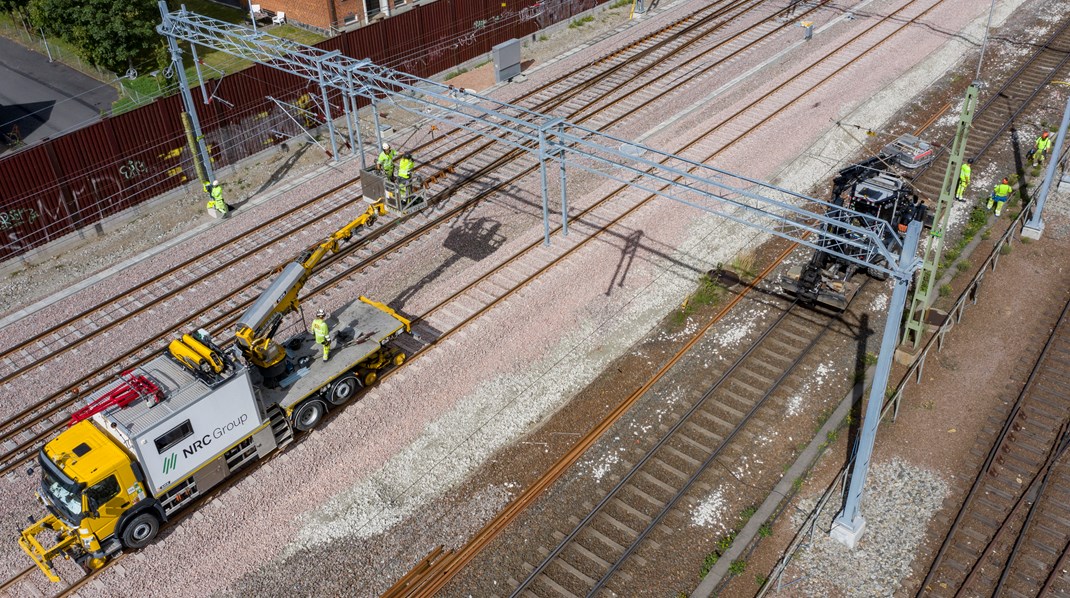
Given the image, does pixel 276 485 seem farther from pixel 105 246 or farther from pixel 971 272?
pixel 971 272

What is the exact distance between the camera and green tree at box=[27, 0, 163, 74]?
35938 millimetres

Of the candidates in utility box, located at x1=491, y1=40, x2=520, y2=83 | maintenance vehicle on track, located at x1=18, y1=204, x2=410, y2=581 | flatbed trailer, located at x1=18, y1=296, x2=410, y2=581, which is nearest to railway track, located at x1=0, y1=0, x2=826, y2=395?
utility box, located at x1=491, y1=40, x2=520, y2=83

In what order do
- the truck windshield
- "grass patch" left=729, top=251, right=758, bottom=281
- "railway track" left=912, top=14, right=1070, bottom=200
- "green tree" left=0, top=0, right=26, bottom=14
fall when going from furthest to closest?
"green tree" left=0, top=0, right=26, bottom=14, "railway track" left=912, top=14, right=1070, bottom=200, "grass patch" left=729, top=251, right=758, bottom=281, the truck windshield

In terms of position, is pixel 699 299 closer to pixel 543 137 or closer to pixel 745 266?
pixel 745 266

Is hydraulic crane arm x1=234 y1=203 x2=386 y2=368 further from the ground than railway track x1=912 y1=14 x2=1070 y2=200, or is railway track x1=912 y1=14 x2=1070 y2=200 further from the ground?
hydraulic crane arm x1=234 y1=203 x2=386 y2=368

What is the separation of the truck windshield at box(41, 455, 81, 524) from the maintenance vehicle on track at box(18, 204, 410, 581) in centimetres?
2

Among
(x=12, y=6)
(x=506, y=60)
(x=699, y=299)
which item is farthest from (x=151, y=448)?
(x=12, y=6)

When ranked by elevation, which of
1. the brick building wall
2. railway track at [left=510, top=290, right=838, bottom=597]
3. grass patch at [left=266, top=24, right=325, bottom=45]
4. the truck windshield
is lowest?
railway track at [left=510, top=290, right=838, bottom=597]

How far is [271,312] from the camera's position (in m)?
19.2

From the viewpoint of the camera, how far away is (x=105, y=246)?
93.5ft

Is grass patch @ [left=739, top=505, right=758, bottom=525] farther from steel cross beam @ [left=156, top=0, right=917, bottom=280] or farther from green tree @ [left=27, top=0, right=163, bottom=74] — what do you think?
green tree @ [left=27, top=0, right=163, bottom=74]

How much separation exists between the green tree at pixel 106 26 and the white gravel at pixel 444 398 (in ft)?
45.0

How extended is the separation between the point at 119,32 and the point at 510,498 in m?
29.5

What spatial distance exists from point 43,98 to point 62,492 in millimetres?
30698
